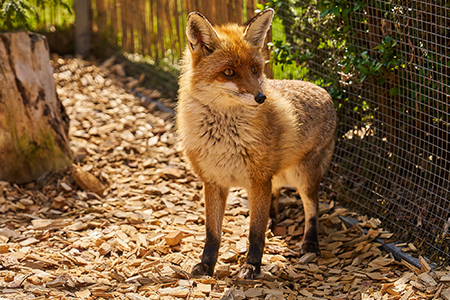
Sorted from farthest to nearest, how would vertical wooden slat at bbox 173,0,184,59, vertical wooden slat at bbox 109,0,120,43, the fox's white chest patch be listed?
vertical wooden slat at bbox 109,0,120,43 → vertical wooden slat at bbox 173,0,184,59 → the fox's white chest patch

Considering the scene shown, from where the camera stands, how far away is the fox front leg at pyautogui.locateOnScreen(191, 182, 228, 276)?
12.8 ft

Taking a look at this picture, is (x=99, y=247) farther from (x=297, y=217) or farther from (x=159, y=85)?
(x=159, y=85)

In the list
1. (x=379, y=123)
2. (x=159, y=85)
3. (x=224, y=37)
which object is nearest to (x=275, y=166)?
(x=224, y=37)

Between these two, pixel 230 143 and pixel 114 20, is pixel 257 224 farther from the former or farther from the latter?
pixel 114 20

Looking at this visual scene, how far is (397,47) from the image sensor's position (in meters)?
4.30

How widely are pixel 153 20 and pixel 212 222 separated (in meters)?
5.23

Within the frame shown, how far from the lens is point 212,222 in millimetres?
3939

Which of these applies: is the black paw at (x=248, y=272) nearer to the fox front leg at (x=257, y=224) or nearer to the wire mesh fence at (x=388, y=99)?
the fox front leg at (x=257, y=224)

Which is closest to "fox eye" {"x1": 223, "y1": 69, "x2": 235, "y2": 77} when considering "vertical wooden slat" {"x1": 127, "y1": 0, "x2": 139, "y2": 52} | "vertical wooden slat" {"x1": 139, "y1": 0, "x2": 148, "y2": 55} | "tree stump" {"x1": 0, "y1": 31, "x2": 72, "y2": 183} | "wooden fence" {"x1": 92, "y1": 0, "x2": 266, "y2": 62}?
"tree stump" {"x1": 0, "y1": 31, "x2": 72, "y2": 183}

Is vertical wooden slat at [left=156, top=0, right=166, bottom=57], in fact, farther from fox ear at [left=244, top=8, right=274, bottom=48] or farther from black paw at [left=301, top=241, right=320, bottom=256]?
black paw at [left=301, top=241, right=320, bottom=256]

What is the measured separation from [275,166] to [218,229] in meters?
0.73

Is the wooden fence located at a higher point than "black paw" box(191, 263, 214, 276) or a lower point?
higher

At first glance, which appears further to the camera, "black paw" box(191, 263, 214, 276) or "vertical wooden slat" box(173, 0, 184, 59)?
"vertical wooden slat" box(173, 0, 184, 59)

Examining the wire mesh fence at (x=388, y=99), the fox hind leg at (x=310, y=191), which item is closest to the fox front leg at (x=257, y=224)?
the fox hind leg at (x=310, y=191)
